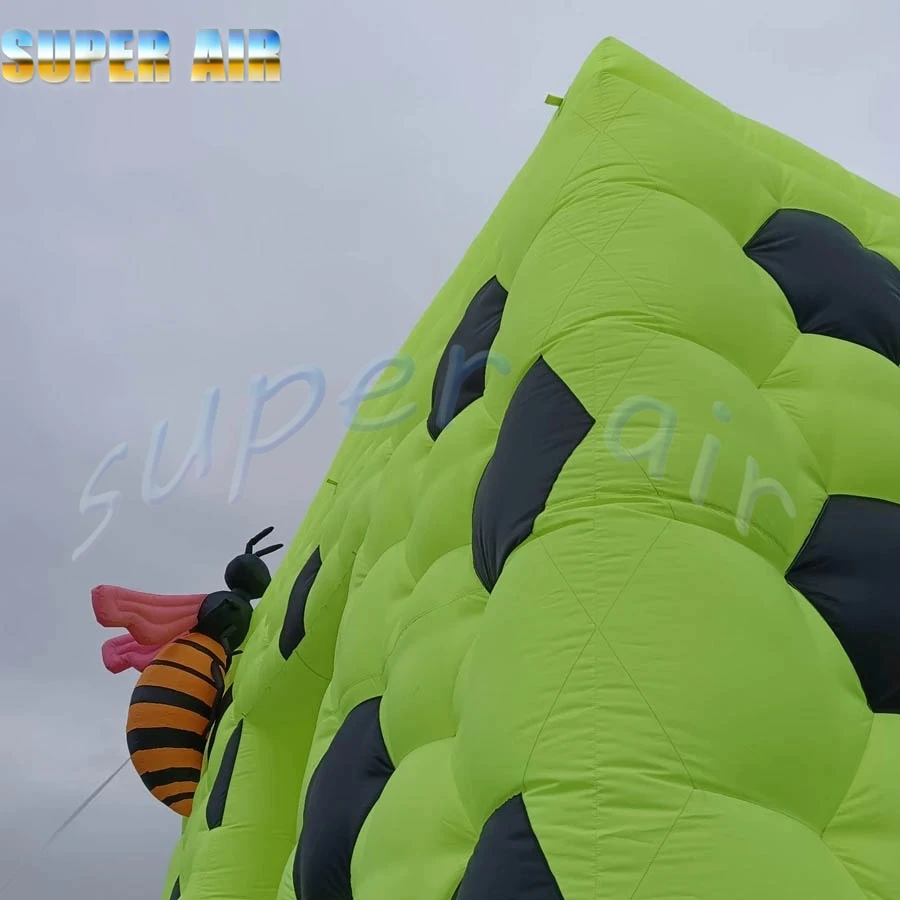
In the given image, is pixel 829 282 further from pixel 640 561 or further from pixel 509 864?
pixel 509 864

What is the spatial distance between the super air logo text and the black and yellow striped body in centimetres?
272

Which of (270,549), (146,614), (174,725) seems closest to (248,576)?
(270,549)

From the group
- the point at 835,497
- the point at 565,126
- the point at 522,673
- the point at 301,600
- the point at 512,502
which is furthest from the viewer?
the point at 301,600

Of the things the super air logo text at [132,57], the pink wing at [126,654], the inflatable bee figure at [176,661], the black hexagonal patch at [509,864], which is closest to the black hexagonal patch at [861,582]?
the black hexagonal patch at [509,864]

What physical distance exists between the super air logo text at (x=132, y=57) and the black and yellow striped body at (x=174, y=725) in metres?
2.72

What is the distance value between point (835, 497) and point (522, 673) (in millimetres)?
618

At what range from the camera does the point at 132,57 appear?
5.11 m

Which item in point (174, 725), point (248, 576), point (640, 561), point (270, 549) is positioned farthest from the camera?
point (270, 549)

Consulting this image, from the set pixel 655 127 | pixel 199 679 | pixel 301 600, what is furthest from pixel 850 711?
pixel 199 679

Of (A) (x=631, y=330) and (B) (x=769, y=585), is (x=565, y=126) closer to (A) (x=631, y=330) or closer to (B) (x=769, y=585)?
(A) (x=631, y=330)

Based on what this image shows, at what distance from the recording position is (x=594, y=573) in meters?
1.39

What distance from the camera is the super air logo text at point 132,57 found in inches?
200

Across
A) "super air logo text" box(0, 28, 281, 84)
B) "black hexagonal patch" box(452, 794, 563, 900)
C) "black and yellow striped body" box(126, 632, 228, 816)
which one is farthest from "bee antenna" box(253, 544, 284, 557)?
"black hexagonal patch" box(452, 794, 563, 900)

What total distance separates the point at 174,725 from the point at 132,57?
10.1ft
